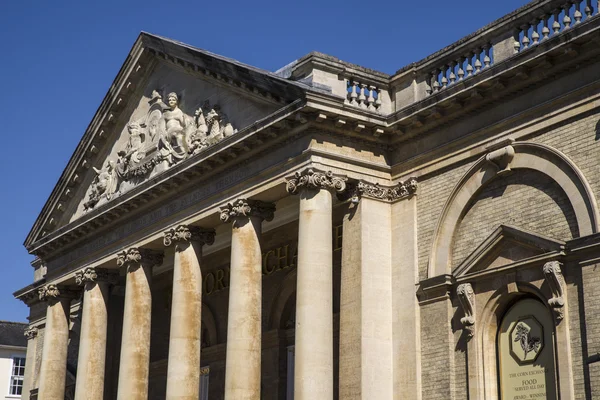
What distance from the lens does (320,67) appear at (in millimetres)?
23750

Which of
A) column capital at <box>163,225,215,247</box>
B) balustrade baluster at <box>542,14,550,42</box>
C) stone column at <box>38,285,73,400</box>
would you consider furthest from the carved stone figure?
balustrade baluster at <box>542,14,550,42</box>

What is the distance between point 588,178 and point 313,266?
6506mm

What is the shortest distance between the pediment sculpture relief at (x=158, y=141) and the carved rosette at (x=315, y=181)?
3.37 m

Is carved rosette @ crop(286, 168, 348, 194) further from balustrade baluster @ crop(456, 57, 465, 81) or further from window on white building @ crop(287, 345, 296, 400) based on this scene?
window on white building @ crop(287, 345, 296, 400)

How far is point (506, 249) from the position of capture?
21406 millimetres

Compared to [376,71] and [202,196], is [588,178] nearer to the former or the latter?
[376,71]

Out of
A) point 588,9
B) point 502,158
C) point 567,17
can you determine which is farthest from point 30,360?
point 588,9

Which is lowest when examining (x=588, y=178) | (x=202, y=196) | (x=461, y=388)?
(x=461, y=388)

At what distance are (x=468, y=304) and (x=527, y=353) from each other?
5.69ft

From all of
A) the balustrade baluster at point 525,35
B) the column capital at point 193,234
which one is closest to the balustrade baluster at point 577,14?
the balustrade baluster at point 525,35

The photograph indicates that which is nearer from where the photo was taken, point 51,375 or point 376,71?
point 376,71

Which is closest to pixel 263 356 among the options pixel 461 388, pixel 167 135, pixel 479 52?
pixel 167 135

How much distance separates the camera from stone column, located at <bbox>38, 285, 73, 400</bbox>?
3300 cm

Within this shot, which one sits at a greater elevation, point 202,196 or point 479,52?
point 479,52
